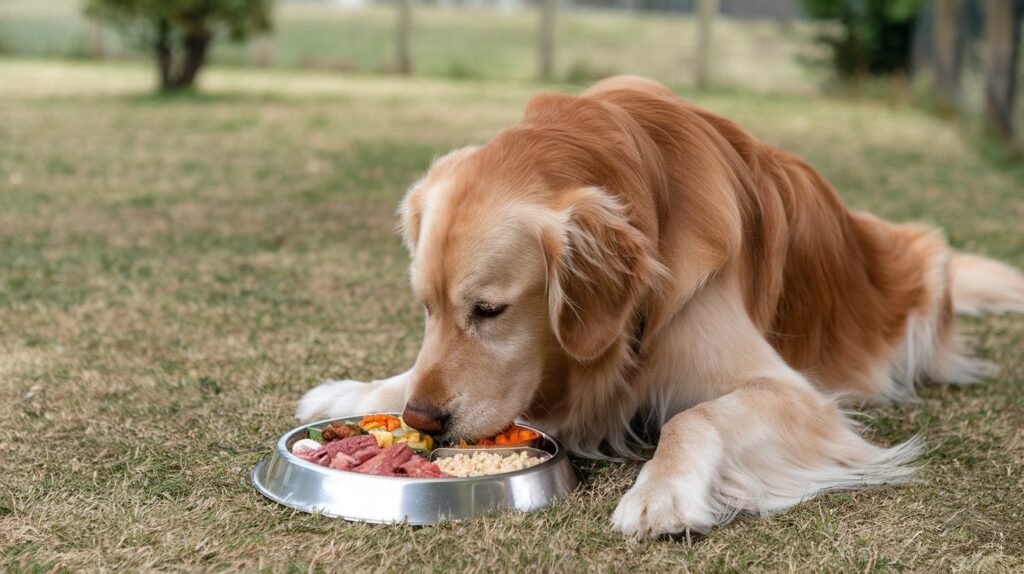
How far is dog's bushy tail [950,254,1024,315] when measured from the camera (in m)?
4.45

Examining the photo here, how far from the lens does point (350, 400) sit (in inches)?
119

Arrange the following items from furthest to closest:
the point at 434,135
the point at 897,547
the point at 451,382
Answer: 1. the point at 434,135
2. the point at 451,382
3. the point at 897,547

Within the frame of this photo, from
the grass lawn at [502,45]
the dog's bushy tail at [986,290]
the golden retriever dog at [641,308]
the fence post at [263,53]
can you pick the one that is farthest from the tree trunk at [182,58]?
the golden retriever dog at [641,308]

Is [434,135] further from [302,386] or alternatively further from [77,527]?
[77,527]

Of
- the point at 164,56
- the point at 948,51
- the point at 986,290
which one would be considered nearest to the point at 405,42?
the point at 164,56

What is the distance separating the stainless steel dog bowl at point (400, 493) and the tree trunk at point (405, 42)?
17.8m

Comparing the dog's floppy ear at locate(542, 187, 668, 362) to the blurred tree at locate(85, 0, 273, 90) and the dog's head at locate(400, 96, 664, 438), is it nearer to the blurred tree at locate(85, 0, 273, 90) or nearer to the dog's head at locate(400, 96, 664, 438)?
the dog's head at locate(400, 96, 664, 438)

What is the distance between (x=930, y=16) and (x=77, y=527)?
46.7 feet

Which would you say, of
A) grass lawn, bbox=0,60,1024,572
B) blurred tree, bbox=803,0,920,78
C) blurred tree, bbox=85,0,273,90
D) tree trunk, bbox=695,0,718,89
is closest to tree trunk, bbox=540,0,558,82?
tree trunk, bbox=695,0,718,89

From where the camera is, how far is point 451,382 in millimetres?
2471

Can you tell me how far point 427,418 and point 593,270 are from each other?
0.54m

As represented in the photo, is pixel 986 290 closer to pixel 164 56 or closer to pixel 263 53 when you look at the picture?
pixel 164 56

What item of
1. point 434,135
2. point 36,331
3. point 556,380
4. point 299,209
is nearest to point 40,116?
point 434,135

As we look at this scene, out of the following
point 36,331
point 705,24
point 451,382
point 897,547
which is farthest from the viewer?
point 705,24
